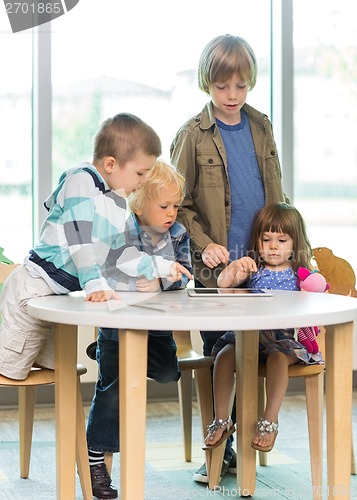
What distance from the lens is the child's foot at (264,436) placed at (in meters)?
2.40

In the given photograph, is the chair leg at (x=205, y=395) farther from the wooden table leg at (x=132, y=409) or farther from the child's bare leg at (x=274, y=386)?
the wooden table leg at (x=132, y=409)

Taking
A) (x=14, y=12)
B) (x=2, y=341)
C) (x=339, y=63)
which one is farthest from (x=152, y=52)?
(x=2, y=341)

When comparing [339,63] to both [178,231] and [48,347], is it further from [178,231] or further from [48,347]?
[48,347]

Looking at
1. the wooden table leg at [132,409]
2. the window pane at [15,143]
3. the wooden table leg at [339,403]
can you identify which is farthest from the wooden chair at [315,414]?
the window pane at [15,143]

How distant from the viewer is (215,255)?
2.51m

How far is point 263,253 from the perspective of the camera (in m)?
2.62

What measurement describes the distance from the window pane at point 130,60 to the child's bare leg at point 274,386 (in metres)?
1.83

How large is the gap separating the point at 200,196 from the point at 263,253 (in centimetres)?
27

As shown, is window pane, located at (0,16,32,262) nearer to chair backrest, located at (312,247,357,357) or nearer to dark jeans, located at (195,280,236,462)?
dark jeans, located at (195,280,236,462)

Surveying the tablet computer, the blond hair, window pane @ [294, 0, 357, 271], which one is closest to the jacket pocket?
the blond hair

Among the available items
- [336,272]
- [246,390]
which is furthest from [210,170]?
[246,390]

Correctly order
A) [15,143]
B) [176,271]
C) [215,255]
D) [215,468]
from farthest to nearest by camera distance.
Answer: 1. [15,143]
2. [215,468]
3. [215,255]
4. [176,271]

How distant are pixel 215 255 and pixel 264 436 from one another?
1.71 feet

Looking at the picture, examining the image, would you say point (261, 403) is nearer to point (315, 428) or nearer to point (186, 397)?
point (186, 397)
